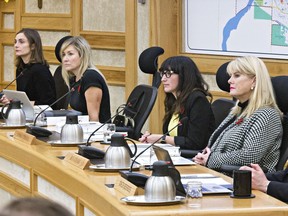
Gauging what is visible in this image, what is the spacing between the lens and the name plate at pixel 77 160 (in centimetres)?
370

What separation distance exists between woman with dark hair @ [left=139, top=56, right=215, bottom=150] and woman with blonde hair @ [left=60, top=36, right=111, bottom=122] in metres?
1.00

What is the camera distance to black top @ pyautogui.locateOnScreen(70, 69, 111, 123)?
19.6 feet

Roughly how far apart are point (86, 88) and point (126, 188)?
9.83 ft

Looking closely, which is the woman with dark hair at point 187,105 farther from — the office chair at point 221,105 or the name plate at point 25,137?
the name plate at point 25,137

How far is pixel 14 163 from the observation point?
4574 millimetres

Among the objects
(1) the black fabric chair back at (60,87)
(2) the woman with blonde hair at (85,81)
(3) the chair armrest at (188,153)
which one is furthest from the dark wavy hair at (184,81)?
(1) the black fabric chair back at (60,87)

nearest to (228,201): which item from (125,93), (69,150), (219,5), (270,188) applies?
(270,188)

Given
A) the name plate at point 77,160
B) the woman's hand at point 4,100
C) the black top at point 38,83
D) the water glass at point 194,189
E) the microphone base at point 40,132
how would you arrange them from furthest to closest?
1. the black top at point 38,83
2. the woman's hand at point 4,100
3. the microphone base at point 40,132
4. the name plate at point 77,160
5. the water glass at point 194,189

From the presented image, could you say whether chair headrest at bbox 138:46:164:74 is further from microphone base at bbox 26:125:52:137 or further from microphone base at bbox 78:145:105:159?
microphone base at bbox 78:145:105:159

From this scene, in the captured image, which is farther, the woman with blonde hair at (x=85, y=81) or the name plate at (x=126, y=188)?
the woman with blonde hair at (x=85, y=81)

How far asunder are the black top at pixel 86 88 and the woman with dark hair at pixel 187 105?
39.0 inches

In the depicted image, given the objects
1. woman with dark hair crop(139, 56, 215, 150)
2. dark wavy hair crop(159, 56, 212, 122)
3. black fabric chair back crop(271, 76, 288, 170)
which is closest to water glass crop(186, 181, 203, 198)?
black fabric chair back crop(271, 76, 288, 170)

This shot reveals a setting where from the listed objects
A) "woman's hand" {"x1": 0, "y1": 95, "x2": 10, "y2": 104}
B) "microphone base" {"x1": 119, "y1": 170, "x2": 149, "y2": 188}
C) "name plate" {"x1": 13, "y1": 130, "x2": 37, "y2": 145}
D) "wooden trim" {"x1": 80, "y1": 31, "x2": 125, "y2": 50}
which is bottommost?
"name plate" {"x1": 13, "y1": 130, "x2": 37, "y2": 145}

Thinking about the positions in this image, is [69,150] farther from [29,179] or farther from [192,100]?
[192,100]
